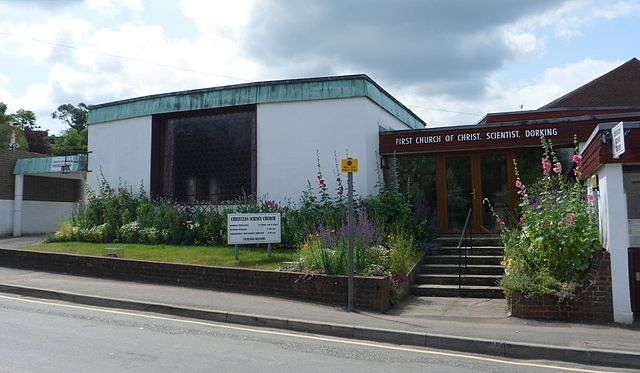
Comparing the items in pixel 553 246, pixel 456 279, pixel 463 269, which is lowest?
pixel 456 279

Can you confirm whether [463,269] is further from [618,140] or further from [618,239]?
[618,140]

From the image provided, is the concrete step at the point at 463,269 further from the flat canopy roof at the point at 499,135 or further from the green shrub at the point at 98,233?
the green shrub at the point at 98,233

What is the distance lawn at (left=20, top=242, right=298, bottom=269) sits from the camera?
1280 cm

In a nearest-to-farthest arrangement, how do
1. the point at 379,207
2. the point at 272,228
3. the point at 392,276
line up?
1. the point at 392,276
2. the point at 272,228
3. the point at 379,207

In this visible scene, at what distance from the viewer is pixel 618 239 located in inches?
360

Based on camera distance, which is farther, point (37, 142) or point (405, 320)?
point (37, 142)

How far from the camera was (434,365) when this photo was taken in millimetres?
6742

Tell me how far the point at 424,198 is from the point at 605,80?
81.6ft

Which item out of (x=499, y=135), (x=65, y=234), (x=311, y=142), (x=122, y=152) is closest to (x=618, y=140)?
(x=499, y=135)

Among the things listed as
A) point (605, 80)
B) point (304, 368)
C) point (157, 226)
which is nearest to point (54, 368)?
point (304, 368)

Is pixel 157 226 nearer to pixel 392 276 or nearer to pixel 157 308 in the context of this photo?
pixel 157 308

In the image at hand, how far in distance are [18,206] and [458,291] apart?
938 inches

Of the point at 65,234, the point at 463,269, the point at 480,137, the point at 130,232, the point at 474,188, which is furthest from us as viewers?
the point at 65,234

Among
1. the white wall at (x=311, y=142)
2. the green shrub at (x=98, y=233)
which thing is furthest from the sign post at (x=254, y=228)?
the green shrub at (x=98, y=233)
